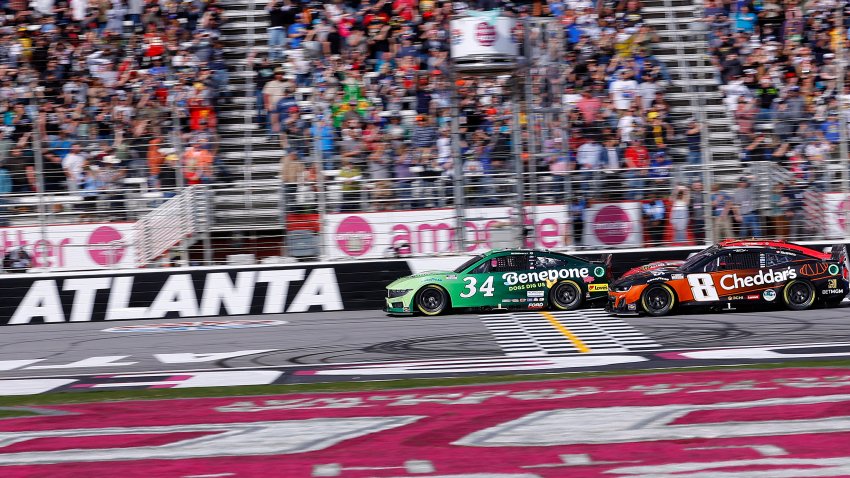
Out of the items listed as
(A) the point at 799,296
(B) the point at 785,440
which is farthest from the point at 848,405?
→ (A) the point at 799,296

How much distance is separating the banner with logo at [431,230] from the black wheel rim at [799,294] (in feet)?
12.9

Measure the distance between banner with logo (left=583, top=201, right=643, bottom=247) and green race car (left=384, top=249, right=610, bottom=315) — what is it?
1.22 m

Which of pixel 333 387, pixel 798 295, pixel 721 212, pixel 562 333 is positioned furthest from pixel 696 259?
pixel 333 387

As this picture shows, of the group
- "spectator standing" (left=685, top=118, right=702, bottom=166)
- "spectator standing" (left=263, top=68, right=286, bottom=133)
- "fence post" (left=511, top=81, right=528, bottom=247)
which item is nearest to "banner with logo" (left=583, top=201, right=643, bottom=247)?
"fence post" (left=511, top=81, right=528, bottom=247)

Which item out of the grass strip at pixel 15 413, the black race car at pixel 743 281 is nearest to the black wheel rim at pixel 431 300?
the black race car at pixel 743 281

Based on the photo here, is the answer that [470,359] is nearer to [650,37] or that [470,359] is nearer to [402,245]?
[402,245]

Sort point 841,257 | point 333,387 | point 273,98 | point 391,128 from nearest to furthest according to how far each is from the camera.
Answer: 1. point 333,387
2. point 841,257
3. point 391,128
4. point 273,98

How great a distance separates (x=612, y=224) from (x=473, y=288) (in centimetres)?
280

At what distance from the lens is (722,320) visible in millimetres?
14914

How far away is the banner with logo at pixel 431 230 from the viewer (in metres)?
18.2

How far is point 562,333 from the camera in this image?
45.6 feet

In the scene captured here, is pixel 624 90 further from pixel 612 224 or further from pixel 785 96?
pixel 785 96

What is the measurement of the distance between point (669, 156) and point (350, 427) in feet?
40.2

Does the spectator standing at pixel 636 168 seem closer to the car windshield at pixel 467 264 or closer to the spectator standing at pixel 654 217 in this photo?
the spectator standing at pixel 654 217
